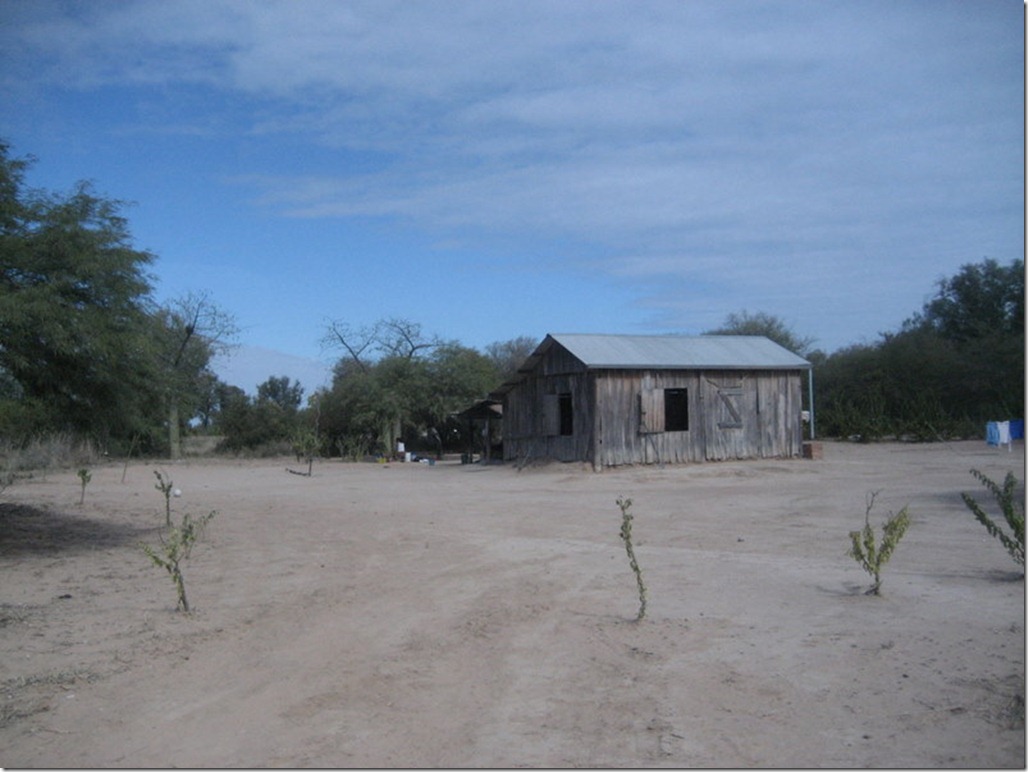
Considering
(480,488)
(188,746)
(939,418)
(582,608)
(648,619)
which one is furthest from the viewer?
(939,418)

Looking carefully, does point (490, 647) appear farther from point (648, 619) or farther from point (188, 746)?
point (188, 746)

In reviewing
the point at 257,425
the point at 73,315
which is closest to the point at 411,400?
the point at 257,425

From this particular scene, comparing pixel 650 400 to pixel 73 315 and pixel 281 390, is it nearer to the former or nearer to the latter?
pixel 73 315

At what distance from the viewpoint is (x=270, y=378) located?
59.9 metres

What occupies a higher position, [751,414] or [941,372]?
A: [941,372]

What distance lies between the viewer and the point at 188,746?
530cm

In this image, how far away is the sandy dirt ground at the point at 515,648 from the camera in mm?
5102

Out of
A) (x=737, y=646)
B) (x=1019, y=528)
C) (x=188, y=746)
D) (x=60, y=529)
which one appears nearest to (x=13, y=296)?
(x=60, y=529)

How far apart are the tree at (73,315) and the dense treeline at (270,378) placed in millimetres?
22

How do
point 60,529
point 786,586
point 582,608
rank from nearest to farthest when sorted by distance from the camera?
point 582,608, point 786,586, point 60,529

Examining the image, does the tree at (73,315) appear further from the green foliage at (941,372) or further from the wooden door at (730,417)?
the green foliage at (941,372)

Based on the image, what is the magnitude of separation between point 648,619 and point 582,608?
2.59 ft

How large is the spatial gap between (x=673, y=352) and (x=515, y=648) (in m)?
22.8

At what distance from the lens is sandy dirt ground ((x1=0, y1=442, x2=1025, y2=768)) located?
510 cm
